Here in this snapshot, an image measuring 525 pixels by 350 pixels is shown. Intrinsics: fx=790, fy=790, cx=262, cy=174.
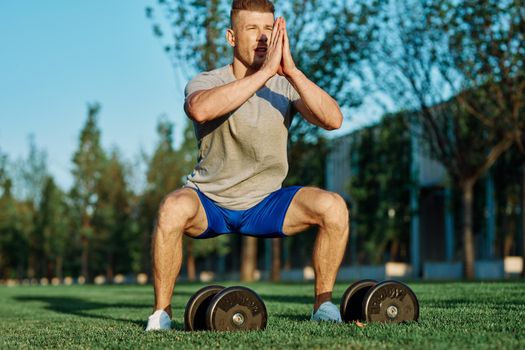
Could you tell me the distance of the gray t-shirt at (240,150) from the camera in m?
4.59

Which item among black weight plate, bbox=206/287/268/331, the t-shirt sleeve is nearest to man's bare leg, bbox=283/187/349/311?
black weight plate, bbox=206/287/268/331

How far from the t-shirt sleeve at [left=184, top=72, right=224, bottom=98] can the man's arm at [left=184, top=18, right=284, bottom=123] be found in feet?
0.61

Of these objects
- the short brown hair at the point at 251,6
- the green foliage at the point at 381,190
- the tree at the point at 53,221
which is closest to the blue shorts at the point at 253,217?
the short brown hair at the point at 251,6

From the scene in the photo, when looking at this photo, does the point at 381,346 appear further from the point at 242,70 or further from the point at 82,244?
the point at 82,244

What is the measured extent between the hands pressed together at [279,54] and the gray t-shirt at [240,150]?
40 cm

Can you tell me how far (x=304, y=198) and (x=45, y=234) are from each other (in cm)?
5472

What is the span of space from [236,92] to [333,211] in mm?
897

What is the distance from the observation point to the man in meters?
4.38

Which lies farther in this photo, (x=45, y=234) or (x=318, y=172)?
(x=45, y=234)

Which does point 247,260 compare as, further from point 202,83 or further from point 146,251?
point 146,251

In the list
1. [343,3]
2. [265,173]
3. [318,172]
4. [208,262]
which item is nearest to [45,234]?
[208,262]

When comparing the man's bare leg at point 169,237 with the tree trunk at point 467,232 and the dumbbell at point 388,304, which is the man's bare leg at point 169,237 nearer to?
the dumbbell at point 388,304

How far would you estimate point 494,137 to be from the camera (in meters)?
22.4

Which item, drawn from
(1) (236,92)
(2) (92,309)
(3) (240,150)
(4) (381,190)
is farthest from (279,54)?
(4) (381,190)
